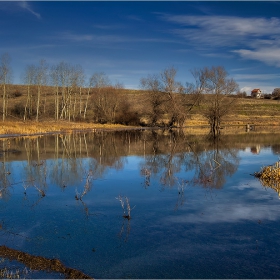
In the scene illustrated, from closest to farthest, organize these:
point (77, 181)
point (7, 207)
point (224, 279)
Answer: point (224, 279) < point (7, 207) < point (77, 181)

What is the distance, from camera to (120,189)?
11.0 m

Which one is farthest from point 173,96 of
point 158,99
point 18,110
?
point 18,110

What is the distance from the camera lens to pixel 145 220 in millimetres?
7883

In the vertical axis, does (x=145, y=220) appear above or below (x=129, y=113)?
below

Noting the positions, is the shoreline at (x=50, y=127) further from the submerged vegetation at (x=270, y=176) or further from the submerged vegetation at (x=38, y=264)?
the submerged vegetation at (x=38, y=264)

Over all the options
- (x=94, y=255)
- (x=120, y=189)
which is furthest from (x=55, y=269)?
(x=120, y=189)

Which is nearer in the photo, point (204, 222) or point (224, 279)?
point (224, 279)

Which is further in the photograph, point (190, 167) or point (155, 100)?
point (155, 100)

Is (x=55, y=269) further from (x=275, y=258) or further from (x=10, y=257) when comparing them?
(x=275, y=258)

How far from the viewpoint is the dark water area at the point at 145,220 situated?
5.58 meters

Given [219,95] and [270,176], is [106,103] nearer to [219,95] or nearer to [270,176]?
[219,95]

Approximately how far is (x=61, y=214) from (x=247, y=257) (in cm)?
466

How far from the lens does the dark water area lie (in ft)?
18.3

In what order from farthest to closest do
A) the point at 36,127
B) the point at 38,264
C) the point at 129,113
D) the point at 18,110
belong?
the point at 18,110
the point at 129,113
the point at 36,127
the point at 38,264
